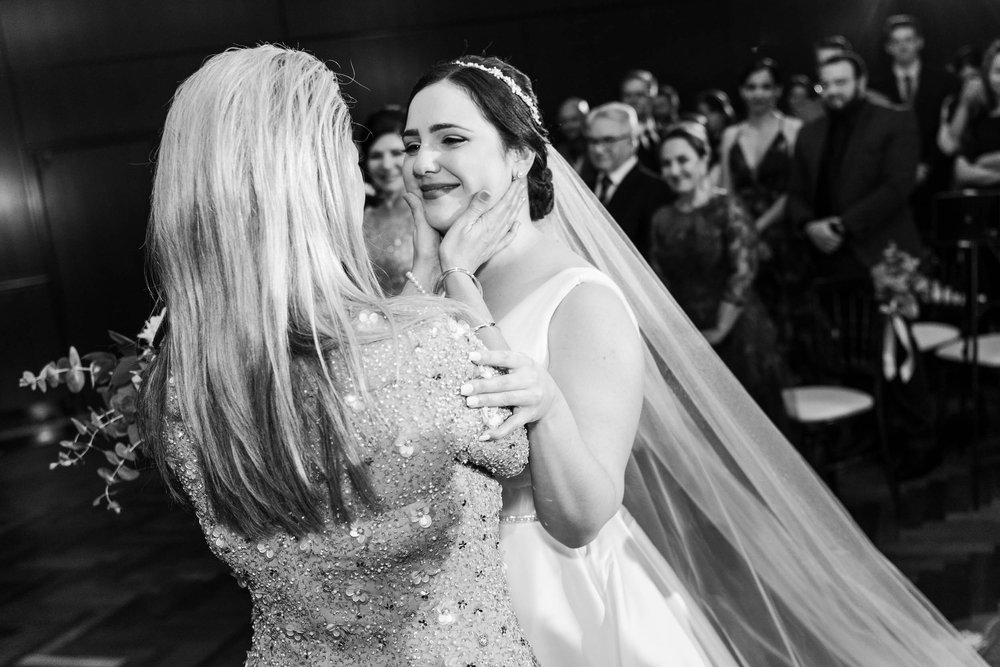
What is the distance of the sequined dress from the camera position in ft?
3.36

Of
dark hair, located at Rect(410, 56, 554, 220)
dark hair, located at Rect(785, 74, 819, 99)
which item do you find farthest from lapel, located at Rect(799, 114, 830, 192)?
dark hair, located at Rect(410, 56, 554, 220)

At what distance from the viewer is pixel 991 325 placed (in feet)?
18.9

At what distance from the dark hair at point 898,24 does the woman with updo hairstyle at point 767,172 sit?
208 cm

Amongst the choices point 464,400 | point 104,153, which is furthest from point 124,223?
point 464,400

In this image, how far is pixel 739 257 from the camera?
11.7ft

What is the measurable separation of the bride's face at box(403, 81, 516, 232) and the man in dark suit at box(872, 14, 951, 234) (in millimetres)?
5615

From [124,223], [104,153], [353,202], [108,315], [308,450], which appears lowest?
[108,315]

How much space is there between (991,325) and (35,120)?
243 inches

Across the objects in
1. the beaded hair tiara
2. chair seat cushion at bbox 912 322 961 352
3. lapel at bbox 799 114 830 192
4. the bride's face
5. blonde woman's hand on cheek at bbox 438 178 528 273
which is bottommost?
chair seat cushion at bbox 912 322 961 352

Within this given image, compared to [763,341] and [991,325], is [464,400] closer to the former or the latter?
[763,341]

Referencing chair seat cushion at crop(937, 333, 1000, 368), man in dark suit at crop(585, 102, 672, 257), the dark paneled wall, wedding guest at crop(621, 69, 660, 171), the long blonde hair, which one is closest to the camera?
the long blonde hair

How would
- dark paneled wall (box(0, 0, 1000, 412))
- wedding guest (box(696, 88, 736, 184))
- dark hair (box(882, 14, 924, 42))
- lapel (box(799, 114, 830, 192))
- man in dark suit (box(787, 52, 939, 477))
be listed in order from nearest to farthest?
1. man in dark suit (box(787, 52, 939, 477))
2. lapel (box(799, 114, 830, 192))
3. wedding guest (box(696, 88, 736, 184))
4. dark paneled wall (box(0, 0, 1000, 412))
5. dark hair (box(882, 14, 924, 42))

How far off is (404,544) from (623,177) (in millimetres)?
3110

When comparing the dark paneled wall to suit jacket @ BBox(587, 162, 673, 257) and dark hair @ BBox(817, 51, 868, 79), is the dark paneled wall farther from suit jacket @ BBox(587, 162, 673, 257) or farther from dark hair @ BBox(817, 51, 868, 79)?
suit jacket @ BBox(587, 162, 673, 257)
